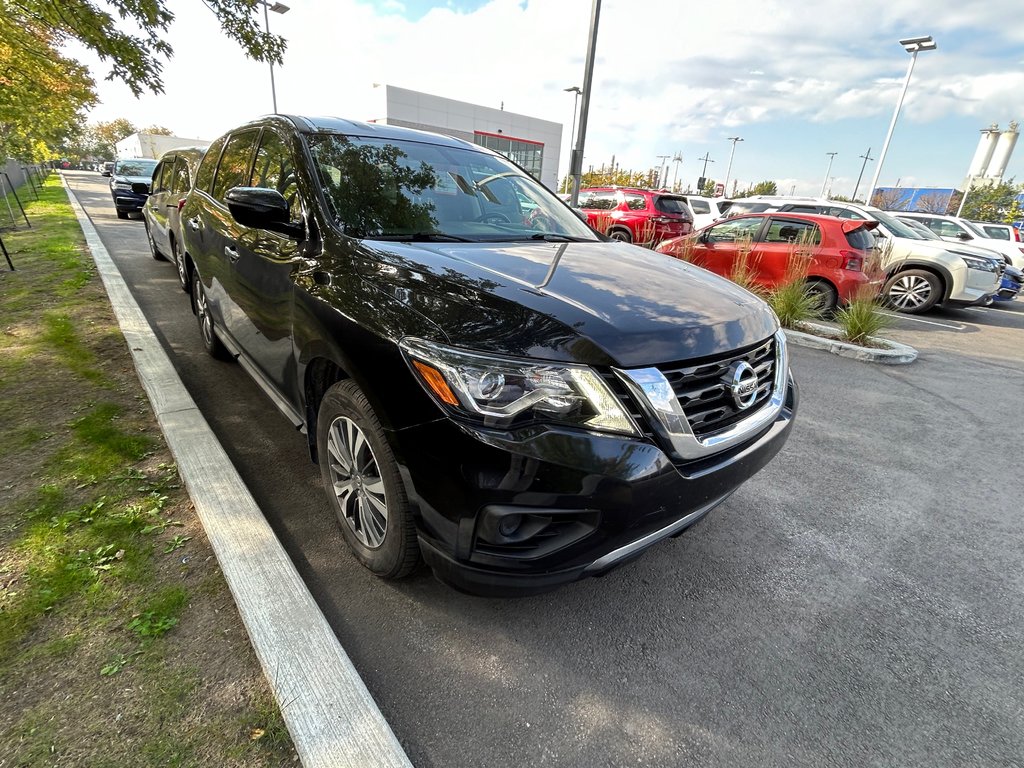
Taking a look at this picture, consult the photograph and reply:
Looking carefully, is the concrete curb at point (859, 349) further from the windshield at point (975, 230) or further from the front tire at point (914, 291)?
the windshield at point (975, 230)

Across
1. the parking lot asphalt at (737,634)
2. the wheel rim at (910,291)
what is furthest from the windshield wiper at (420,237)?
the wheel rim at (910,291)

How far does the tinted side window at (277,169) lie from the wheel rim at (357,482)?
1103 millimetres

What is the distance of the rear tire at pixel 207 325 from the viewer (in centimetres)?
422

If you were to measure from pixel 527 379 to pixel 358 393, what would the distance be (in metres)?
0.72

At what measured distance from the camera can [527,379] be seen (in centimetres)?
158

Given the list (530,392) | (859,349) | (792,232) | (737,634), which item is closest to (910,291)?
(792,232)

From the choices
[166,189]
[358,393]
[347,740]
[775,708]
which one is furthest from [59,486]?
[166,189]

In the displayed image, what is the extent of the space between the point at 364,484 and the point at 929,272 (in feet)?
35.9

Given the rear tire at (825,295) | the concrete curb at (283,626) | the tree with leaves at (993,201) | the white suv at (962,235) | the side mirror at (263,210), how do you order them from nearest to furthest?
the concrete curb at (283,626)
the side mirror at (263,210)
the rear tire at (825,295)
the white suv at (962,235)
the tree with leaves at (993,201)

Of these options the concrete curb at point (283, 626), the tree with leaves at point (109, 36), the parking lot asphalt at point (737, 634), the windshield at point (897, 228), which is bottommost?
the parking lot asphalt at point (737, 634)

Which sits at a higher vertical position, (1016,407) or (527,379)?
(527,379)

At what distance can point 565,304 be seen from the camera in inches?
70.1

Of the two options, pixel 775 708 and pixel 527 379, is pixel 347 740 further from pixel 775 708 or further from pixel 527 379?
pixel 775 708

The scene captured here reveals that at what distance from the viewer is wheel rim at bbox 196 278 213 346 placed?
4.24 m
